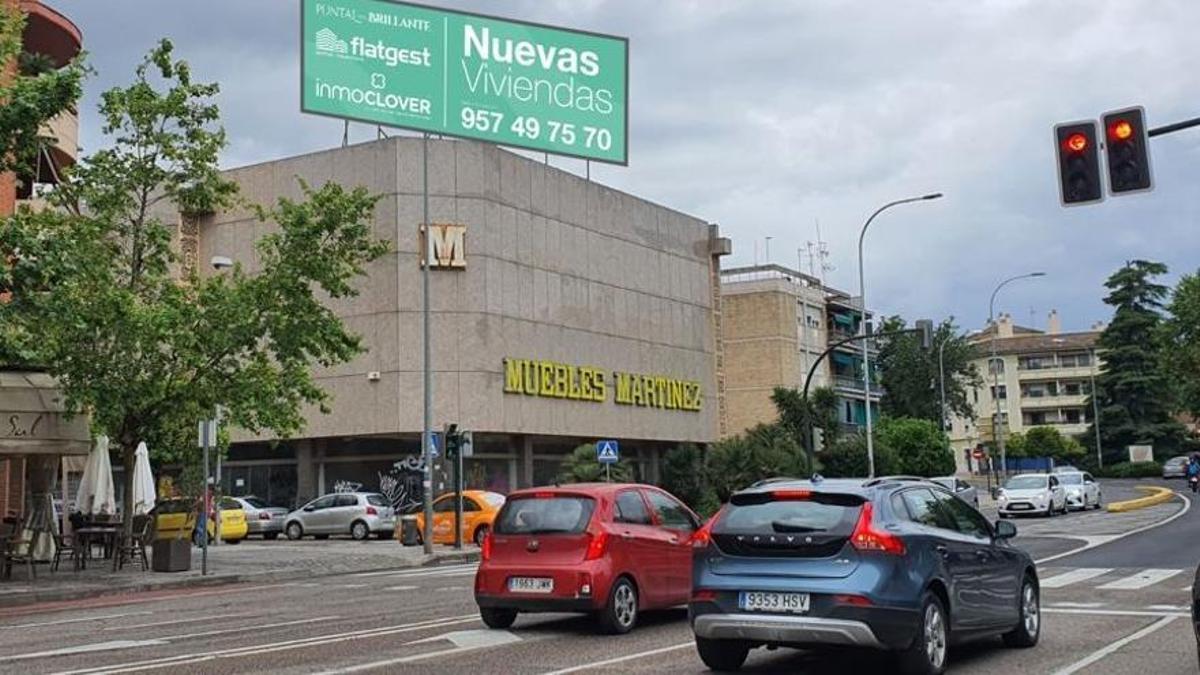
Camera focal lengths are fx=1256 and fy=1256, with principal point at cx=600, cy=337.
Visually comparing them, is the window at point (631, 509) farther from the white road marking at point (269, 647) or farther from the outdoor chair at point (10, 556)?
the outdoor chair at point (10, 556)

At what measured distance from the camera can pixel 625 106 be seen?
2725 centimetres

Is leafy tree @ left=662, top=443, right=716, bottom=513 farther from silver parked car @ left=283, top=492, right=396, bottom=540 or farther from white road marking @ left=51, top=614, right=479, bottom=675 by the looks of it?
white road marking @ left=51, top=614, right=479, bottom=675

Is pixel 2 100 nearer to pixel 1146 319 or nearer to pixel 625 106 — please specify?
pixel 625 106

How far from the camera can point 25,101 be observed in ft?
60.4

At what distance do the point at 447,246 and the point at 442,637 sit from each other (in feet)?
117

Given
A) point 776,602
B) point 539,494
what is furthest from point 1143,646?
point 539,494

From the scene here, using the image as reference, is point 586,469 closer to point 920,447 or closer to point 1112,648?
point 920,447

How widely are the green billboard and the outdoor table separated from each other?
9.09 m

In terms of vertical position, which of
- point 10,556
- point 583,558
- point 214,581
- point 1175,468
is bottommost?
point 214,581

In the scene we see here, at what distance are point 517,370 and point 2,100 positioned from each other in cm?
3098

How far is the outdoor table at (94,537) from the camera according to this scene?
79.8ft

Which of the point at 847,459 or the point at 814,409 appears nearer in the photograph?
the point at 847,459

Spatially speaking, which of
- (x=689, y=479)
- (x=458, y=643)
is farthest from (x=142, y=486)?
(x=689, y=479)

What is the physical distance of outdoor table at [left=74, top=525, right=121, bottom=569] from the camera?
2433cm
